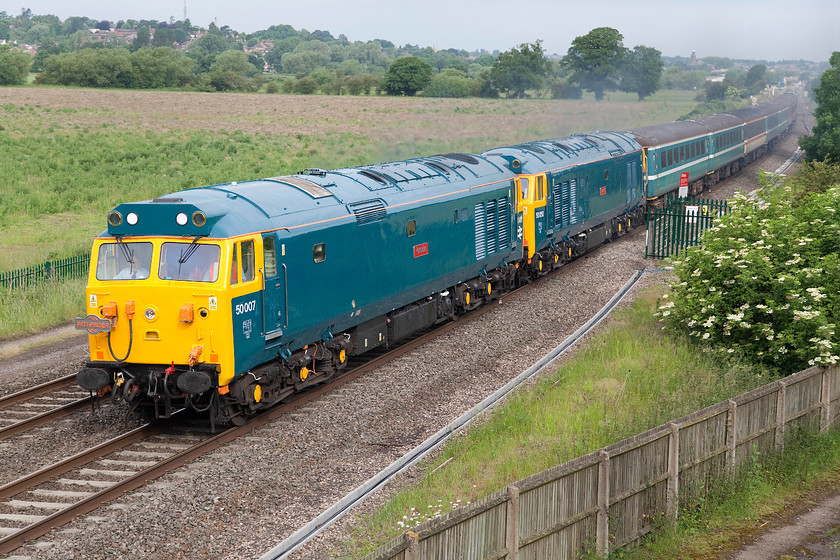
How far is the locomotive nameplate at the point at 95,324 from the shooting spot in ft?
43.9

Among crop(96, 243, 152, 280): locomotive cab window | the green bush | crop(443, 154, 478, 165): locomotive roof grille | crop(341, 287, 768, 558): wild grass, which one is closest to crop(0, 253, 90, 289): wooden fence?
crop(96, 243, 152, 280): locomotive cab window

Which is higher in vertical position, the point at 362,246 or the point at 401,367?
the point at 362,246

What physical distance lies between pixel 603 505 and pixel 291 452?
5456mm

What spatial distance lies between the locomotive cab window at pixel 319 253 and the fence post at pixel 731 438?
24.0ft

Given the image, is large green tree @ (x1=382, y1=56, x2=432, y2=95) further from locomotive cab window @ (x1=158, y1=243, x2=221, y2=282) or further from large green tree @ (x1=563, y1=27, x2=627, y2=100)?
locomotive cab window @ (x1=158, y1=243, x2=221, y2=282)

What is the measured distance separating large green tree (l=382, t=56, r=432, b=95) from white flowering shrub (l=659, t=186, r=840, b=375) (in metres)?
72.2

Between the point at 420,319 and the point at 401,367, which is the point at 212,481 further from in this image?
the point at 420,319

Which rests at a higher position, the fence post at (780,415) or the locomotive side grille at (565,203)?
the locomotive side grille at (565,203)

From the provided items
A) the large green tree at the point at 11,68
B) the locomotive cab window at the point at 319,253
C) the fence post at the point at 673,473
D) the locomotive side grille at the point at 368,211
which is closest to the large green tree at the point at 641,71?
the large green tree at the point at 11,68

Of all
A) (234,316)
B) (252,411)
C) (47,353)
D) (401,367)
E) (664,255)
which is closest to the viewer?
(234,316)

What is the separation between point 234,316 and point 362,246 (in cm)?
423

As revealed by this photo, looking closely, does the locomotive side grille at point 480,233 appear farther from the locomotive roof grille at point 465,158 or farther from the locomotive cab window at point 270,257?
the locomotive cab window at point 270,257

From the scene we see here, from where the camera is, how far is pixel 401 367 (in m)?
17.9

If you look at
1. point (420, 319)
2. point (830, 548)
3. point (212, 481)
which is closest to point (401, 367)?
point (420, 319)
